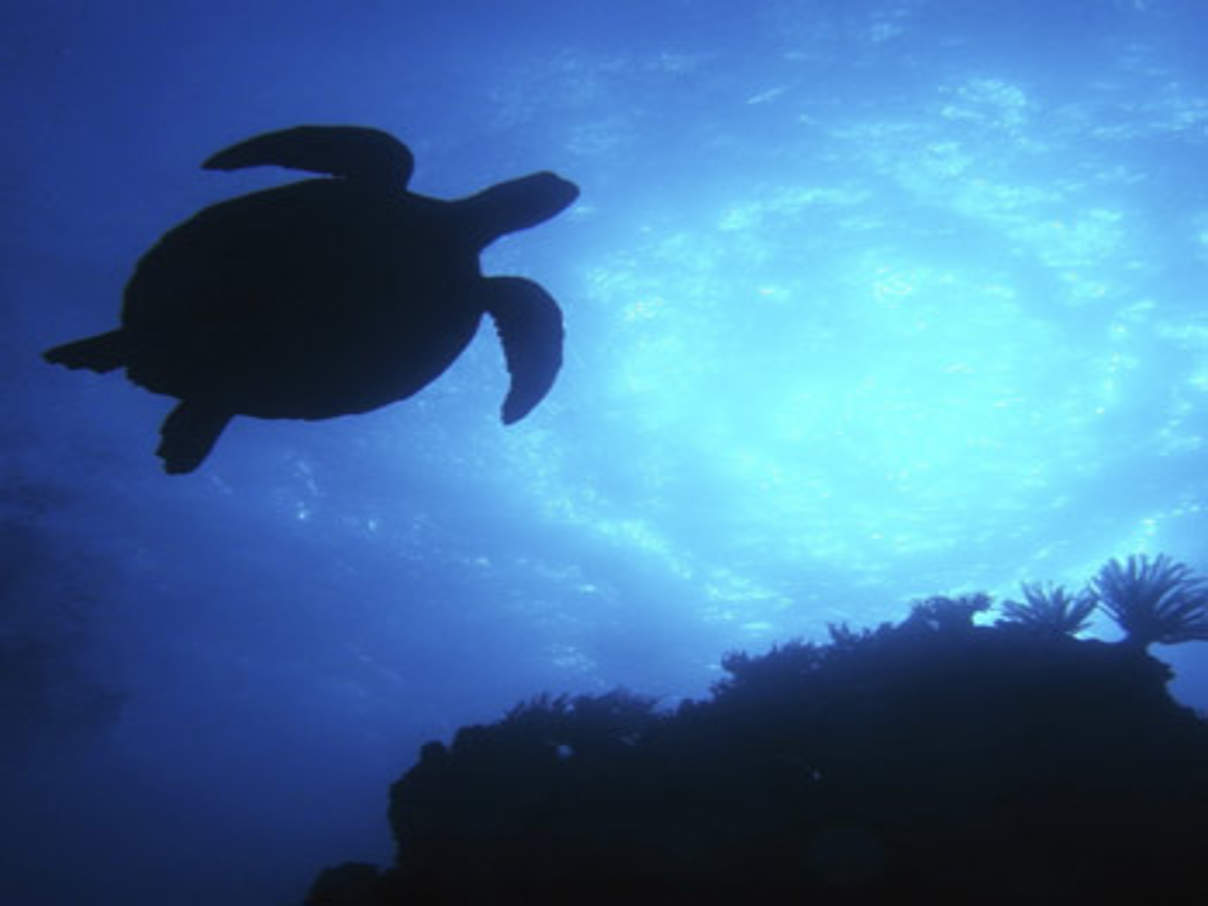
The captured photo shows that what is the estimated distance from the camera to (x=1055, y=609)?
741 cm

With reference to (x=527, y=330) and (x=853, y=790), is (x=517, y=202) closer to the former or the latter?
(x=527, y=330)

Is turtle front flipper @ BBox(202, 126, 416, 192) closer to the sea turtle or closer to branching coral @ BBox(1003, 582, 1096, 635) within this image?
the sea turtle

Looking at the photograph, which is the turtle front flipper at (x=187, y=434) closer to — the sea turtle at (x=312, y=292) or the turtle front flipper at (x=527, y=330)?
the sea turtle at (x=312, y=292)

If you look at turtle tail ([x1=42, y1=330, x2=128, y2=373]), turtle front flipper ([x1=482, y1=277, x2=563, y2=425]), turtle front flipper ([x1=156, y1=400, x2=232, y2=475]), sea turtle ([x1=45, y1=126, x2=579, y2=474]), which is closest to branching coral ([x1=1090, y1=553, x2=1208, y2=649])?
turtle front flipper ([x1=482, y1=277, x2=563, y2=425])

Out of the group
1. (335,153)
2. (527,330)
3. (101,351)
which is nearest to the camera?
(101,351)

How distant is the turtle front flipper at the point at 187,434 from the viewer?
399 cm

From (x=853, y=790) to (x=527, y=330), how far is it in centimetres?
385

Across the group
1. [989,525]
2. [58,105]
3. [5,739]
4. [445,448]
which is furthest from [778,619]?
[5,739]

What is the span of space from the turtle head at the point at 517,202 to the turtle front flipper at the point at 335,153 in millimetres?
473

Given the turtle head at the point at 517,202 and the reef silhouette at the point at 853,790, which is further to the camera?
the reef silhouette at the point at 853,790

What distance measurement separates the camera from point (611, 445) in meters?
21.3

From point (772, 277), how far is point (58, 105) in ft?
52.0

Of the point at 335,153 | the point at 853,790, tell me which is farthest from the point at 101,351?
the point at 853,790

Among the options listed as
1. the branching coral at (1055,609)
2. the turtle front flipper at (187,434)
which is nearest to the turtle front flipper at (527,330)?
the turtle front flipper at (187,434)
